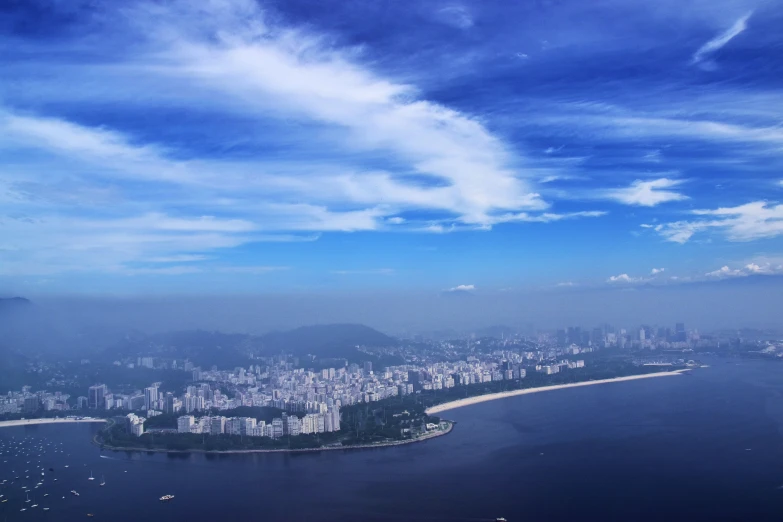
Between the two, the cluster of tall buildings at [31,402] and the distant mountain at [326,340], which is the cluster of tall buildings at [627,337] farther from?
the cluster of tall buildings at [31,402]

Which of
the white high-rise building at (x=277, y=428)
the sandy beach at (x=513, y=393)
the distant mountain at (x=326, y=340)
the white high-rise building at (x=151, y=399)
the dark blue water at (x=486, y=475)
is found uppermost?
the distant mountain at (x=326, y=340)

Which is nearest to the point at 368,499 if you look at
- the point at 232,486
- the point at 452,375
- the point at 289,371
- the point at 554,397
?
the point at 232,486

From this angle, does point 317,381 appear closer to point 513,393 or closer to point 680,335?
point 513,393

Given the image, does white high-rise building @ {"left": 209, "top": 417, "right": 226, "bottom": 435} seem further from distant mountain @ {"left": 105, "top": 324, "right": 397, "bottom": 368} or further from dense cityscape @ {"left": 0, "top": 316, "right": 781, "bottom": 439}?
distant mountain @ {"left": 105, "top": 324, "right": 397, "bottom": 368}

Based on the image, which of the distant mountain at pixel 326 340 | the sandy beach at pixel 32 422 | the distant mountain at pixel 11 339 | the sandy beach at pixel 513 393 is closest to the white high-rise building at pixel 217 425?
Result: the sandy beach at pixel 32 422

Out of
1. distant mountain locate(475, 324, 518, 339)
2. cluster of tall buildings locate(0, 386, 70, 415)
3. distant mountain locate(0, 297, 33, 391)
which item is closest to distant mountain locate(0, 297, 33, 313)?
distant mountain locate(0, 297, 33, 391)

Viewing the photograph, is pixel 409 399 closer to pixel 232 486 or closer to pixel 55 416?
pixel 232 486

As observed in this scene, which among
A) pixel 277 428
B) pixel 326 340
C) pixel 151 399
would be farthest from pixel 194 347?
pixel 277 428
